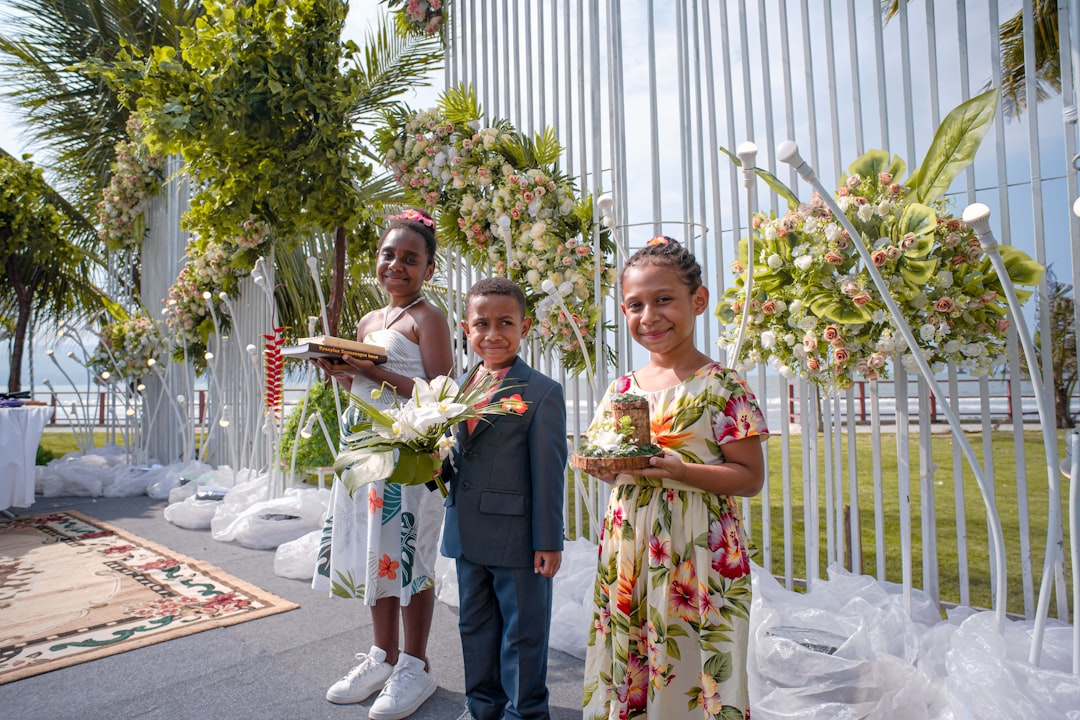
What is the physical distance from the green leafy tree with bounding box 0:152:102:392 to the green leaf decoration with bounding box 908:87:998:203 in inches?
317

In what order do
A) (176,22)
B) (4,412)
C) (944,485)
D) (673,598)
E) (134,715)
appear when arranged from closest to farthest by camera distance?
(673,598), (134,715), (4,412), (944,485), (176,22)

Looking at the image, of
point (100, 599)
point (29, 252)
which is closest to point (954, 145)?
point (100, 599)

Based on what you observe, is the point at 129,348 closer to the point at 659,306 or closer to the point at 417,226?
the point at 417,226

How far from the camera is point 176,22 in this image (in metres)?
8.36

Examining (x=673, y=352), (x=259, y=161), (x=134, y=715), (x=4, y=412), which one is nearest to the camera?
(x=673, y=352)

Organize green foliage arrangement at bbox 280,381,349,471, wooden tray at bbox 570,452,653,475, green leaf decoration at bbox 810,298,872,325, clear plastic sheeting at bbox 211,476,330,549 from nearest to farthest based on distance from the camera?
wooden tray at bbox 570,452,653,475
green leaf decoration at bbox 810,298,872,325
clear plastic sheeting at bbox 211,476,330,549
green foliage arrangement at bbox 280,381,349,471

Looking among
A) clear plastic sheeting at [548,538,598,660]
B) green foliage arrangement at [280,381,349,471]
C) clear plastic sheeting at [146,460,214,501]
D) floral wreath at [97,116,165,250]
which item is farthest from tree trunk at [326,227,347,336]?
floral wreath at [97,116,165,250]

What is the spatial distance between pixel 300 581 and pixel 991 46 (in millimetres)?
3810

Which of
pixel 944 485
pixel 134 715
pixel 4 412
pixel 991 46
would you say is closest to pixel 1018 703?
pixel 991 46

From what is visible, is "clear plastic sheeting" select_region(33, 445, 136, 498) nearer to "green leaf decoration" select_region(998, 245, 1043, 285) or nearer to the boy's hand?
the boy's hand

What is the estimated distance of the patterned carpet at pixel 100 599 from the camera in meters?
2.55

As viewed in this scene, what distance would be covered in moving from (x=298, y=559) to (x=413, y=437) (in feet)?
7.86

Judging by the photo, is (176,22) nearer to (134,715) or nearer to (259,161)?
(259,161)

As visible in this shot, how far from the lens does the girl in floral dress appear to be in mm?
1334
